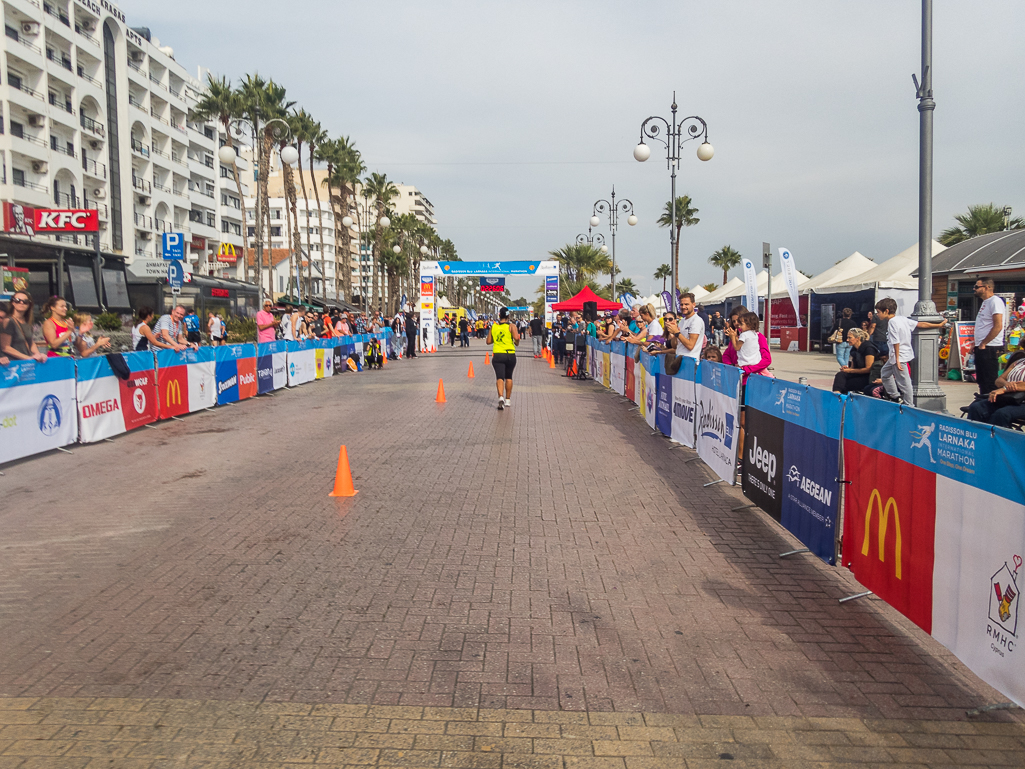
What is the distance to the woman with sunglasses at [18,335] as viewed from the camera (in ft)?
29.8

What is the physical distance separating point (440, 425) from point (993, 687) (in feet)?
32.1

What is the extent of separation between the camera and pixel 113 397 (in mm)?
11055

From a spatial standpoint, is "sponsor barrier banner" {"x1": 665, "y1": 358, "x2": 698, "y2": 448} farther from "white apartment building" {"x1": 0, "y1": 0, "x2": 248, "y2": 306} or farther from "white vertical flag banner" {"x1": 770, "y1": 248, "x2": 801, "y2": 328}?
"white apartment building" {"x1": 0, "y1": 0, "x2": 248, "y2": 306}

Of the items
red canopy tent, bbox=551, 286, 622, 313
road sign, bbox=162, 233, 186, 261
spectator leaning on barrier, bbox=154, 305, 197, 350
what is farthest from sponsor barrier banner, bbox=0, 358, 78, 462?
red canopy tent, bbox=551, 286, 622, 313

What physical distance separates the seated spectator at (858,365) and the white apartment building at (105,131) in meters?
24.8

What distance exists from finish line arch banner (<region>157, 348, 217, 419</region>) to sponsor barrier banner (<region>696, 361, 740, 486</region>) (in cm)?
858

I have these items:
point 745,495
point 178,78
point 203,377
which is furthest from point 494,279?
point 745,495

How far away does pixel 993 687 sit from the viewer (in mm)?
→ 3395

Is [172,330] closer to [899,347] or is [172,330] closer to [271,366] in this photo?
[271,366]

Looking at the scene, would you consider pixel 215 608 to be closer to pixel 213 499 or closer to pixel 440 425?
pixel 213 499

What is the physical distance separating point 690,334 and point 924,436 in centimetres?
714

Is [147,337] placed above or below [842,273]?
below

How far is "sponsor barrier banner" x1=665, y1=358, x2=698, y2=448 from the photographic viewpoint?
9633 mm

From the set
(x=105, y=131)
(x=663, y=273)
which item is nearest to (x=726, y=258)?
(x=663, y=273)
